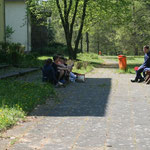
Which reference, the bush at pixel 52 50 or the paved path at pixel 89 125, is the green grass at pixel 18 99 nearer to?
the paved path at pixel 89 125

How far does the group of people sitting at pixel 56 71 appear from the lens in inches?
514

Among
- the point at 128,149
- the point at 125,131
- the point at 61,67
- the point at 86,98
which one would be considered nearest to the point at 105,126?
the point at 125,131

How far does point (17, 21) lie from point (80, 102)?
27885 mm

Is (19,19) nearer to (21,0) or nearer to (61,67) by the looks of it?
(21,0)

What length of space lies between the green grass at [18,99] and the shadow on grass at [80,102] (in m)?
0.36

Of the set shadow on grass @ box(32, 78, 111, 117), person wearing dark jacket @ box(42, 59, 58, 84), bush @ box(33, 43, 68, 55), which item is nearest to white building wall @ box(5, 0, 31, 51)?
bush @ box(33, 43, 68, 55)

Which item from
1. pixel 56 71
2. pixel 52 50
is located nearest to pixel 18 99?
pixel 56 71

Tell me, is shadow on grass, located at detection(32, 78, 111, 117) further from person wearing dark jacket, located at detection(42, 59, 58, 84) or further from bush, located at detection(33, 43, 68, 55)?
bush, located at detection(33, 43, 68, 55)

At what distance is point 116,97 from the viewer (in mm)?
10930

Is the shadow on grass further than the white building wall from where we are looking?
No

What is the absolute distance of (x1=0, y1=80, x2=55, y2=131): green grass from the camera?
7.27 metres

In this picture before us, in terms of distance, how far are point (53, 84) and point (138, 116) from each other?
5633 mm

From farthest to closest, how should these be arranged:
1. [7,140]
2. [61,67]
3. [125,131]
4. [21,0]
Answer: [21,0]
[61,67]
[125,131]
[7,140]

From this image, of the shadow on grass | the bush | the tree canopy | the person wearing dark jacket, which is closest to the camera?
the shadow on grass
